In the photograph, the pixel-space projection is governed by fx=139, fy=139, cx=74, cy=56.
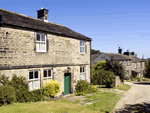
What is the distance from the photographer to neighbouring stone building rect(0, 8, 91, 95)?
32.5ft

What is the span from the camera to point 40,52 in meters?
11.9

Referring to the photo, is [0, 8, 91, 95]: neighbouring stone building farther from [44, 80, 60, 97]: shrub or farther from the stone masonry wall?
[44, 80, 60, 97]: shrub

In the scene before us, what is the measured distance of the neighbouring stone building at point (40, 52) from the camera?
390 inches

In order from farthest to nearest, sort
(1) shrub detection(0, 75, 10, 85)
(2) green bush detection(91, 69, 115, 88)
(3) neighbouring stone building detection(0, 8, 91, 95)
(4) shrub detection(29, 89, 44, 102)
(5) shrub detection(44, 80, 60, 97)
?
(2) green bush detection(91, 69, 115, 88)
(5) shrub detection(44, 80, 60, 97)
(4) shrub detection(29, 89, 44, 102)
(3) neighbouring stone building detection(0, 8, 91, 95)
(1) shrub detection(0, 75, 10, 85)

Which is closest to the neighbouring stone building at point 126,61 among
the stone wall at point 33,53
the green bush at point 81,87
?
the green bush at point 81,87

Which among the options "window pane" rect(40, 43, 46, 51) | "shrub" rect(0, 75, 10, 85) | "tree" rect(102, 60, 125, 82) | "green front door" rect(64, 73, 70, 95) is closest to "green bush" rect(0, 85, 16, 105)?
"shrub" rect(0, 75, 10, 85)

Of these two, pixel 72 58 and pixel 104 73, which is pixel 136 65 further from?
pixel 72 58

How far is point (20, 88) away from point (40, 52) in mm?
3418

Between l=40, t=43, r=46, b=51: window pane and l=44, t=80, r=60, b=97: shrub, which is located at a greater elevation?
l=40, t=43, r=46, b=51: window pane

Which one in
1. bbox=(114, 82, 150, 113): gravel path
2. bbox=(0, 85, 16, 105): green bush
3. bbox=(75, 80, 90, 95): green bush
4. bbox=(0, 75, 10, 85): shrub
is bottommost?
bbox=(114, 82, 150, 113): gravel path

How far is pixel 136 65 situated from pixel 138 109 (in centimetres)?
4029

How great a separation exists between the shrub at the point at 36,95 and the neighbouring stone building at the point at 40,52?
17.2 inches

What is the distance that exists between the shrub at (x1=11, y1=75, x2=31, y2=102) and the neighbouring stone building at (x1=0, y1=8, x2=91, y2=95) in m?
0.41

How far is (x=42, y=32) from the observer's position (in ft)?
39.9
